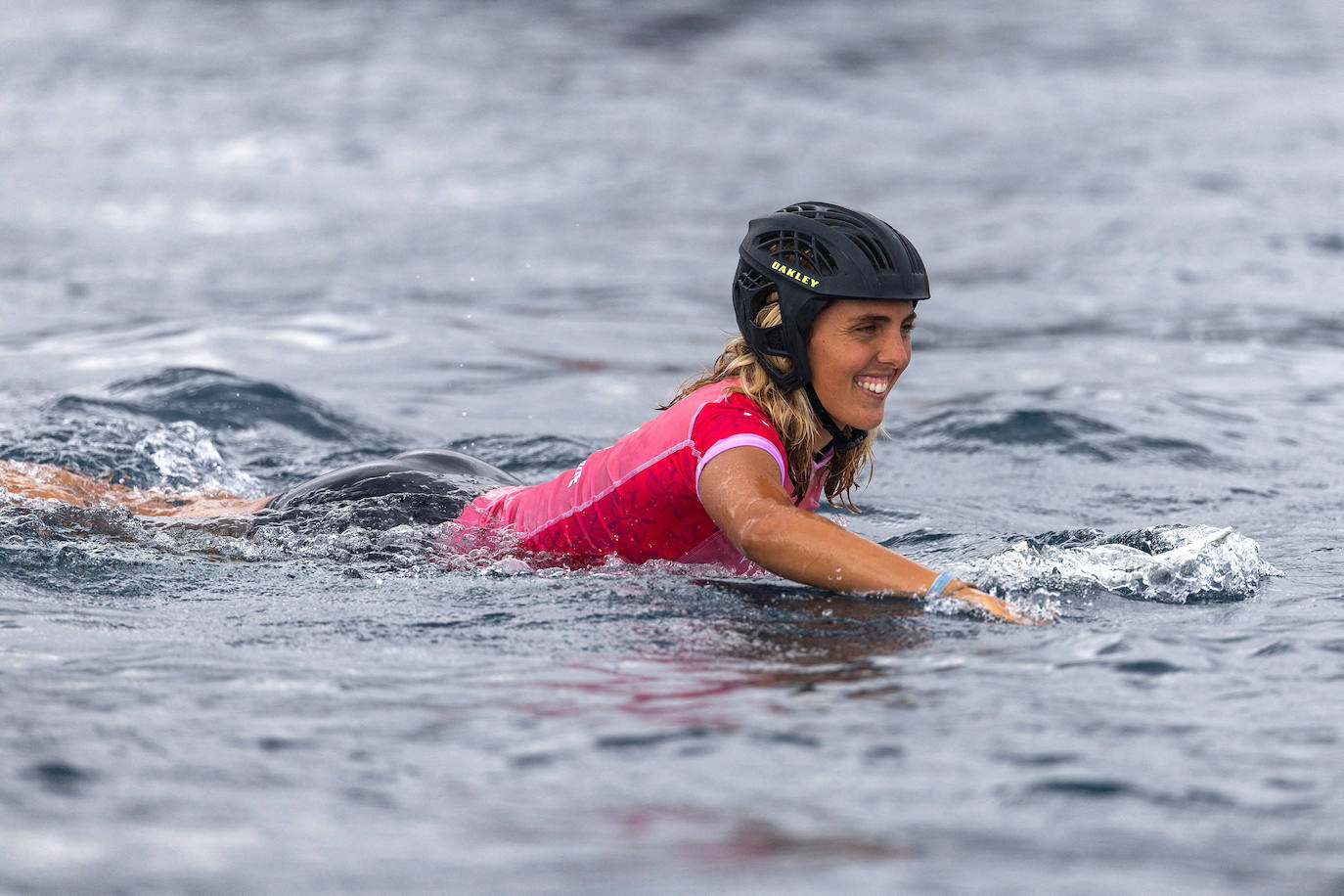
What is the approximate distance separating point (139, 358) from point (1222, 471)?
9573 mm

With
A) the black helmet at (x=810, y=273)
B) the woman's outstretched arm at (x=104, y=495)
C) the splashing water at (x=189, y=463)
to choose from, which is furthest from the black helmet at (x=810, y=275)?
the splashing water at (x=189, y=463)

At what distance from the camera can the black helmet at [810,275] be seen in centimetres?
571

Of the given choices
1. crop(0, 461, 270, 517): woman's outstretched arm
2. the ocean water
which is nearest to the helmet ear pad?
the ocean water

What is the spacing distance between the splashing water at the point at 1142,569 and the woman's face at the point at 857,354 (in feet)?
2.98

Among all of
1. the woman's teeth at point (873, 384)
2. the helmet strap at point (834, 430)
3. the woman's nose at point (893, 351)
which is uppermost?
the woman's nose at point (893, 351)

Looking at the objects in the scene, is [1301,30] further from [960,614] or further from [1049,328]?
[960,614]

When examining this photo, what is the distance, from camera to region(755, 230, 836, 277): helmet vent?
574 centimetres

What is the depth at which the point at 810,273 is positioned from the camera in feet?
18.8

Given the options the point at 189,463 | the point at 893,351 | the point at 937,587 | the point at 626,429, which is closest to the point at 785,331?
the point at 893,351

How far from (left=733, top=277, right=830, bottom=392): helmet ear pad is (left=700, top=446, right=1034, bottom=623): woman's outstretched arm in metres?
→ 0.40

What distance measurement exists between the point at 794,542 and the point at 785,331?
0.87 meters

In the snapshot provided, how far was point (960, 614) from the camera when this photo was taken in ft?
18.1

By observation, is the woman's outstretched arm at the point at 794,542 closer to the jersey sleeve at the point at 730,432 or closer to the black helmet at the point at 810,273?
the jersey sleeve at the point at 730,432

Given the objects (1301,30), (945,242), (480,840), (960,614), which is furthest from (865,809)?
(1301,30)
